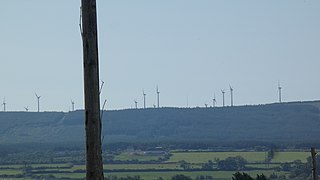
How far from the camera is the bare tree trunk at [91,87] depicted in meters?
7.25

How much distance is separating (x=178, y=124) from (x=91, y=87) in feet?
570

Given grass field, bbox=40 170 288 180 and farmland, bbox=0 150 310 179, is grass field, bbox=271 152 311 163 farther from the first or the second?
grass field, bbox=40 170 288 180

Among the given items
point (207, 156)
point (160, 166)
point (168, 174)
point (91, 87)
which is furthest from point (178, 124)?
point (91, 87)

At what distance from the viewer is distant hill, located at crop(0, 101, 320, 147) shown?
16512 cm

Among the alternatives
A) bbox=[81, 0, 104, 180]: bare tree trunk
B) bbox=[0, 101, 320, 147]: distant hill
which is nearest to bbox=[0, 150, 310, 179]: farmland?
bbox=[0, 101, 320, 147]: distant hill

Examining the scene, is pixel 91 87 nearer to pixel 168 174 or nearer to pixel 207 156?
pixel 168 174

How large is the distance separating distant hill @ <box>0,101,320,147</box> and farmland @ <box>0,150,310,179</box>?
35635mm

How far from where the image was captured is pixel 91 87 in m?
7.29

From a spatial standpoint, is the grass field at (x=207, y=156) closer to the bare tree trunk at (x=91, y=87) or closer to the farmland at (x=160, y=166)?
the farmland at (x=160, y=166)

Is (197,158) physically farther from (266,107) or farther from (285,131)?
(266,107)

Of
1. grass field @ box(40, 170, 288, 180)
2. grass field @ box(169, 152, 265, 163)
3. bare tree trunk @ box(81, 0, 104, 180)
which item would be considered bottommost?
grass field @ box(40, 170, 288, 180)

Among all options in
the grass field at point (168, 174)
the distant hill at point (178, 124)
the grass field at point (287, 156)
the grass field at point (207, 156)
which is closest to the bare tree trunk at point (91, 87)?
the grass field at point (168, 174)

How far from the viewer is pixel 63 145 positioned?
148m

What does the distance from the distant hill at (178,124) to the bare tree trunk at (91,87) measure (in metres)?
152
